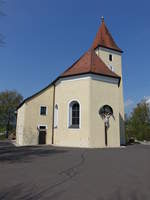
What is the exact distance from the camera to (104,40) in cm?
2945

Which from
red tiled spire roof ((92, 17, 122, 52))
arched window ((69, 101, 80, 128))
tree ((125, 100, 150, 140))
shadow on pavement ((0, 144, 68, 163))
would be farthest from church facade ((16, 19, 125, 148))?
tree ((125, 100, 150, 140))

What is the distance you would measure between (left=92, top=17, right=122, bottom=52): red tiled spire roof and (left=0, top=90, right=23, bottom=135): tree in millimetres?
28252

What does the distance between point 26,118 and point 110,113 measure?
9.94 meters

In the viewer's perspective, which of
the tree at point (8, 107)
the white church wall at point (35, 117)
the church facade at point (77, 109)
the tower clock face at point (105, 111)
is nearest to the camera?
the church facade at point (77, 109)

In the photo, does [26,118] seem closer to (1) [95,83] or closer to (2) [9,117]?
(1) [95,83]

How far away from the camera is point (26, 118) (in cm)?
2173

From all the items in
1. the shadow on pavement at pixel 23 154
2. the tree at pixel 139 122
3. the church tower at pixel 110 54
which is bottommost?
the shadow on pavement at pixel 23 154

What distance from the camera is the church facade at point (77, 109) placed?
18547 millimetres

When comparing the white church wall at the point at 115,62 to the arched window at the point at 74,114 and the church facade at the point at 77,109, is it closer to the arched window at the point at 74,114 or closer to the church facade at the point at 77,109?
the church facade at the point at 77,109

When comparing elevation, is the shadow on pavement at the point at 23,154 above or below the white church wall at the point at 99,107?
below

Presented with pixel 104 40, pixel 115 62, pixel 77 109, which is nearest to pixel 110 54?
pixel 115 62

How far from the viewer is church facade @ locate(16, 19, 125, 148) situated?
18.5m

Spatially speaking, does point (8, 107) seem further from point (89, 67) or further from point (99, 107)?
point (99, 107)

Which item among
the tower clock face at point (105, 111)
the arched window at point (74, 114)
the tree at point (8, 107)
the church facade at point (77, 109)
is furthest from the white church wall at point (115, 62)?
the tree at point (8, 107)
